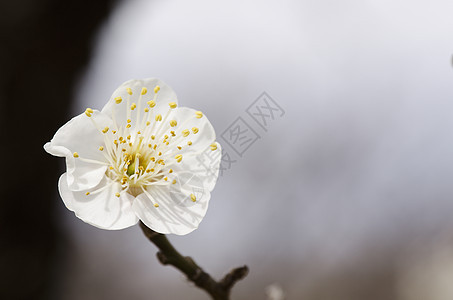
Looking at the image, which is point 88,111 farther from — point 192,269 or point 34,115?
point 34,115

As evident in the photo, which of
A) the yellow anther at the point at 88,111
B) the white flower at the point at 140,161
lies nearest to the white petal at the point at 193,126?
the white flower at the point at 140,161

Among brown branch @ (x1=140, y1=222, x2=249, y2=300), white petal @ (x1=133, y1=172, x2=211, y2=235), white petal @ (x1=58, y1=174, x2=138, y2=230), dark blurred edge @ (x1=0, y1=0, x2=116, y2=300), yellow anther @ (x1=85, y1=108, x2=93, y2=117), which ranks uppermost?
yellow anther @ (x1=85, y1=108, x2=93, y2=117)

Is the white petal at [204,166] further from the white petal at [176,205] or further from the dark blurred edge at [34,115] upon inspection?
the dark blurred edge at [34,115]

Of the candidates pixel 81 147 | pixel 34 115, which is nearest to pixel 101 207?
pixel 81 147

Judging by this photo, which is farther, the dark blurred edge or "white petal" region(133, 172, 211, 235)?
the dark blurred edge

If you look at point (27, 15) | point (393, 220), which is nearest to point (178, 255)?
point (27, 15)

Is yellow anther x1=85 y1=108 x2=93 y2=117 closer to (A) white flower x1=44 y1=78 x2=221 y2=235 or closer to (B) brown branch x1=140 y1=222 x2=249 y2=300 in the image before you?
(A) white flower x1=44 y1=78 x2=221 y2=235

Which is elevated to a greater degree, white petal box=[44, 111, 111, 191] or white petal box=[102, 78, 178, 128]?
white petal box=[102, 78, 178, 128]

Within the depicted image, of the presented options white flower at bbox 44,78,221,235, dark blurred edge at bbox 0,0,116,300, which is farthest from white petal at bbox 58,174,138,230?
dark blurred edge at bbox 0,0,116,300
